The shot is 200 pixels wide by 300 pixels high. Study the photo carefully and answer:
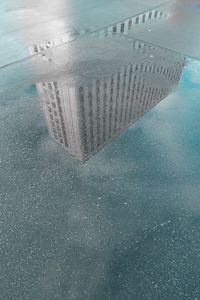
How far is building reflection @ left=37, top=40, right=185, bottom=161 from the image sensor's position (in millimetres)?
4191

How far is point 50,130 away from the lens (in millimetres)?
4328

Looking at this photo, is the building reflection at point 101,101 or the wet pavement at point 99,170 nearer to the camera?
the wet pavement at point 99,170

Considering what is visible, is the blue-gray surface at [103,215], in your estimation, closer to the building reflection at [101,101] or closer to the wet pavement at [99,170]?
the wet pavement at [99,170]

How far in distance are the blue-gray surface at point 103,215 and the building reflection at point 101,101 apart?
9.0 inches

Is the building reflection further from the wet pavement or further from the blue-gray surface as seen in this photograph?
the blue-gray surface

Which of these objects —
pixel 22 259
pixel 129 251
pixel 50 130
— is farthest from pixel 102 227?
pixel 50 130

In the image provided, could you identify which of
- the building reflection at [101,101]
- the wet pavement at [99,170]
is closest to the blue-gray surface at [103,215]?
the wet pavement at [99,170]

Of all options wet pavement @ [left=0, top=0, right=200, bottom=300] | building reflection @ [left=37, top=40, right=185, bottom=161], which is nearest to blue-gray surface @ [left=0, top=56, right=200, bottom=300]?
wet pavement @ [left=0, top=0, right=200, bottom=300]

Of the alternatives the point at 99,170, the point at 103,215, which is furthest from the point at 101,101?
the point at 103,215

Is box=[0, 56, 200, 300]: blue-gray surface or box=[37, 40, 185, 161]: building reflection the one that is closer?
box=[0, 56, 200, 300]: blue-gray surface

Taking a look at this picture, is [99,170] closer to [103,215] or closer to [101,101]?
[103,215]

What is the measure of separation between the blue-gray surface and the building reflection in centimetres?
23

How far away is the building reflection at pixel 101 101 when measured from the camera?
13.8 feet

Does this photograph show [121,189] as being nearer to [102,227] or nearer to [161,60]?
[102,227]
